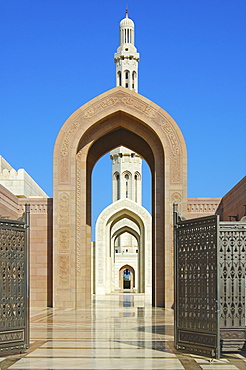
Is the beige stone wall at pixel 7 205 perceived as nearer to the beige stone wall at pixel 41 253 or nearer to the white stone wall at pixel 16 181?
the beige stone wall at pixel 41 253

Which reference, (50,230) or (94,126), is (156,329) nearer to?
(50,230)

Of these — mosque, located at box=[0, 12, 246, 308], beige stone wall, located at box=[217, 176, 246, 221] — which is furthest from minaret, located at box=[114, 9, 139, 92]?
beige stone wall, located at box=[217, 176, 246, 221]

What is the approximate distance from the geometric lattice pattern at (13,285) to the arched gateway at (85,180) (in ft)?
26.3

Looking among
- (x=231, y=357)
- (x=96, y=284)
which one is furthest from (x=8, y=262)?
(x=96, y=284)

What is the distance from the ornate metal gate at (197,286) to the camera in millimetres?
7602

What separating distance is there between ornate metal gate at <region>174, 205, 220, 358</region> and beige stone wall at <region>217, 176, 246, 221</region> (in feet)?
Answer: 20.1

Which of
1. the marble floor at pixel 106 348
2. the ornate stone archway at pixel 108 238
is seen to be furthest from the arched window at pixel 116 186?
the marble floor at pixel 106 348

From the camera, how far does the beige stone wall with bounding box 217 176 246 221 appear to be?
46.9ft

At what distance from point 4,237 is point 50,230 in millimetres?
8848

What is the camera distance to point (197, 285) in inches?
314

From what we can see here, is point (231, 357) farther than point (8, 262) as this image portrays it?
No

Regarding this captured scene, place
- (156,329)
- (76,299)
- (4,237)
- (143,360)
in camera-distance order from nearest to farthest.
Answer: (143,360) → (4,237) → (156,329) → (76,299)

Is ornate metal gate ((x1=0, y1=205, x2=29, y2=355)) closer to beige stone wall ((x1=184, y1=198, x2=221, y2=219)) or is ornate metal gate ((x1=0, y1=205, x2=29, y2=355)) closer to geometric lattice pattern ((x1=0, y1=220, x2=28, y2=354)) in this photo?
Answer: geometric lattice pattern ((x1=0, y1=220, x2=28, y2=354))

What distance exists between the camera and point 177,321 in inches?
324
